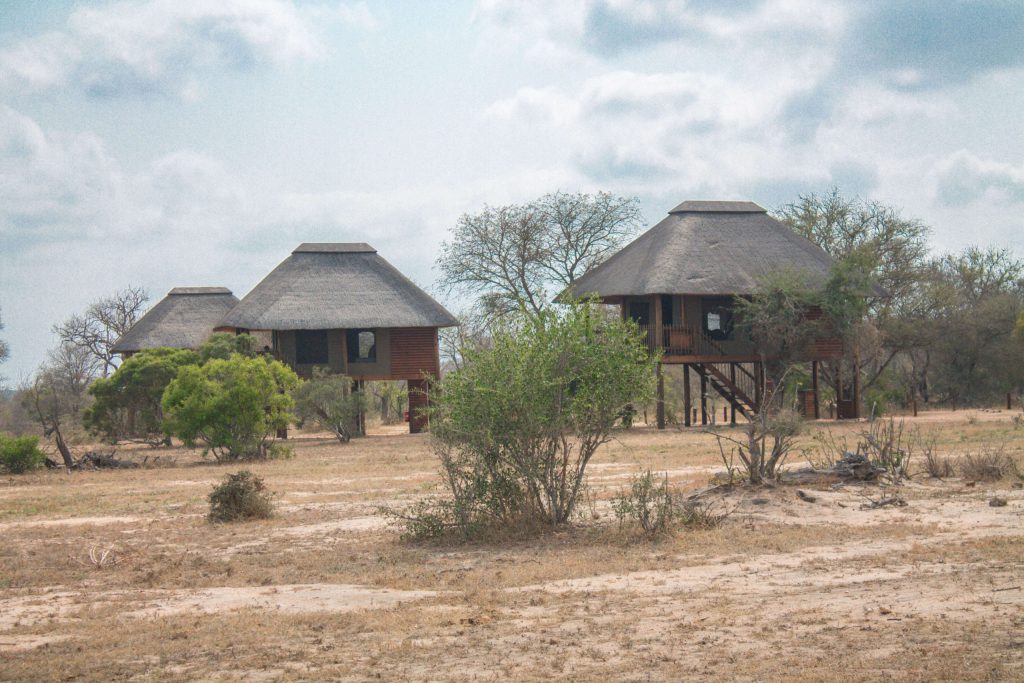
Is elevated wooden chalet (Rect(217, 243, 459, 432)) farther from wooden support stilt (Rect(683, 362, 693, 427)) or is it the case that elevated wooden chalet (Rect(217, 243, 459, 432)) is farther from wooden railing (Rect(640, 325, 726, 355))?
wooden support stilt (Rect(683, 362, 693, 427))

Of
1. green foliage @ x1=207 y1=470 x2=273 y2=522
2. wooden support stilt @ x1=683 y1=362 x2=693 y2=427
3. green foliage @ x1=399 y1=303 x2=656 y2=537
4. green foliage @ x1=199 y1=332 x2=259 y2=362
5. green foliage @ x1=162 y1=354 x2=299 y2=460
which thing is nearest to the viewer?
green foliage @ x1=399 y1=303 x2=656 y2=537

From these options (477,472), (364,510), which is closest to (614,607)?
(477,472)

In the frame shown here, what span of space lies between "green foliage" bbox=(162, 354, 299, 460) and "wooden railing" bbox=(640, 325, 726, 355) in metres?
11.0

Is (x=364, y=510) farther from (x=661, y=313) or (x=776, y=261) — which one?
(x=776, y=261)

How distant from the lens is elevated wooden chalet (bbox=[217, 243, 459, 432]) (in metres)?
36.0

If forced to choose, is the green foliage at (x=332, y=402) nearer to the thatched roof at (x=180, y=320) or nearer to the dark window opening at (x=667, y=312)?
Answer: the dark window opening at (x=667, y=312)

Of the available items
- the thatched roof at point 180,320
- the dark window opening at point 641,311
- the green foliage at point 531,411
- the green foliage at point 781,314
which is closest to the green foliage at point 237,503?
the green foliage at point 531,411

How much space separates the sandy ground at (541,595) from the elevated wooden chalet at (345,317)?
1991 cm

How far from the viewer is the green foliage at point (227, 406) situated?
26125mm

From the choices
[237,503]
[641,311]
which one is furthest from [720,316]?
[237,503]

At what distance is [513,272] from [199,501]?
27.5m

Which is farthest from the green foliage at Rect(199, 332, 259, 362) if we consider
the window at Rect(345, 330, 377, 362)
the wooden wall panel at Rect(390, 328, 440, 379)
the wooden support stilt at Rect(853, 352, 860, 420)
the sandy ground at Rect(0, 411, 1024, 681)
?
the wooden support stilt at Rect(853, 352, 860, 420)

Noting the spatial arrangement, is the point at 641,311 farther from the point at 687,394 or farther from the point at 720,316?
the point at 687,394

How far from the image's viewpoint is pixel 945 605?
8109 millimetres
